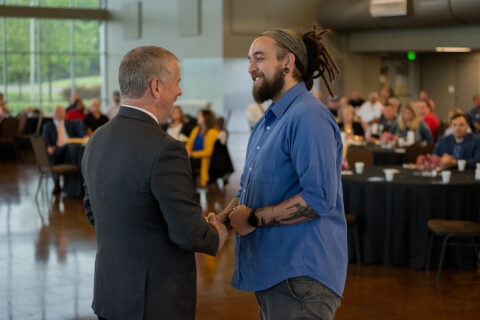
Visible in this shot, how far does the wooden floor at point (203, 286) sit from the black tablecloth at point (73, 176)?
1943mm

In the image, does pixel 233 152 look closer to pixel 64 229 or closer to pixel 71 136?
pixel 71 136

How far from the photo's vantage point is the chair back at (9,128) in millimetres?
14617

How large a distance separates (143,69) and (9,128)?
532 inches

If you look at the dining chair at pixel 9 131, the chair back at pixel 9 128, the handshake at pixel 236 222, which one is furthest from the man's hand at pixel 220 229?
the chair back at pixel 9 128

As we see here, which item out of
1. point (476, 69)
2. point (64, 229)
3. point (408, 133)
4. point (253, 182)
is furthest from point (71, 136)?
point (476, 69)

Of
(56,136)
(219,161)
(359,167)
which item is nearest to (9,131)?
(56,136)

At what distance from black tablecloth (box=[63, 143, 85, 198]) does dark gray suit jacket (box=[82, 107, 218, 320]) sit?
7728 millimetres

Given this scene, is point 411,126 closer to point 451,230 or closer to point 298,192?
point 451,230

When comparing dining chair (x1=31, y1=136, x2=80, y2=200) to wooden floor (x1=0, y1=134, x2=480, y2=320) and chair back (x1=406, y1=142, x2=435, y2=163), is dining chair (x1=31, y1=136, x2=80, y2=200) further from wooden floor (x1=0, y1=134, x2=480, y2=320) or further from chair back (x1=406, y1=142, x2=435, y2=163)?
chair back (x1=406, y1=142, x2=435, y2=163)

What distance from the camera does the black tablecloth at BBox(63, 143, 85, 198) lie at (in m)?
9.74

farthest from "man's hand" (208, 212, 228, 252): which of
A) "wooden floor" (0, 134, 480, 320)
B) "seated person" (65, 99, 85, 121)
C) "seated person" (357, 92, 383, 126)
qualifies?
"seated person" (357, 92, 383, 126)

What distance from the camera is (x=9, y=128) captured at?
48.3 feet

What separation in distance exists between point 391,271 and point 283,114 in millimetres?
4040

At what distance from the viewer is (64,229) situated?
7.58 metres
